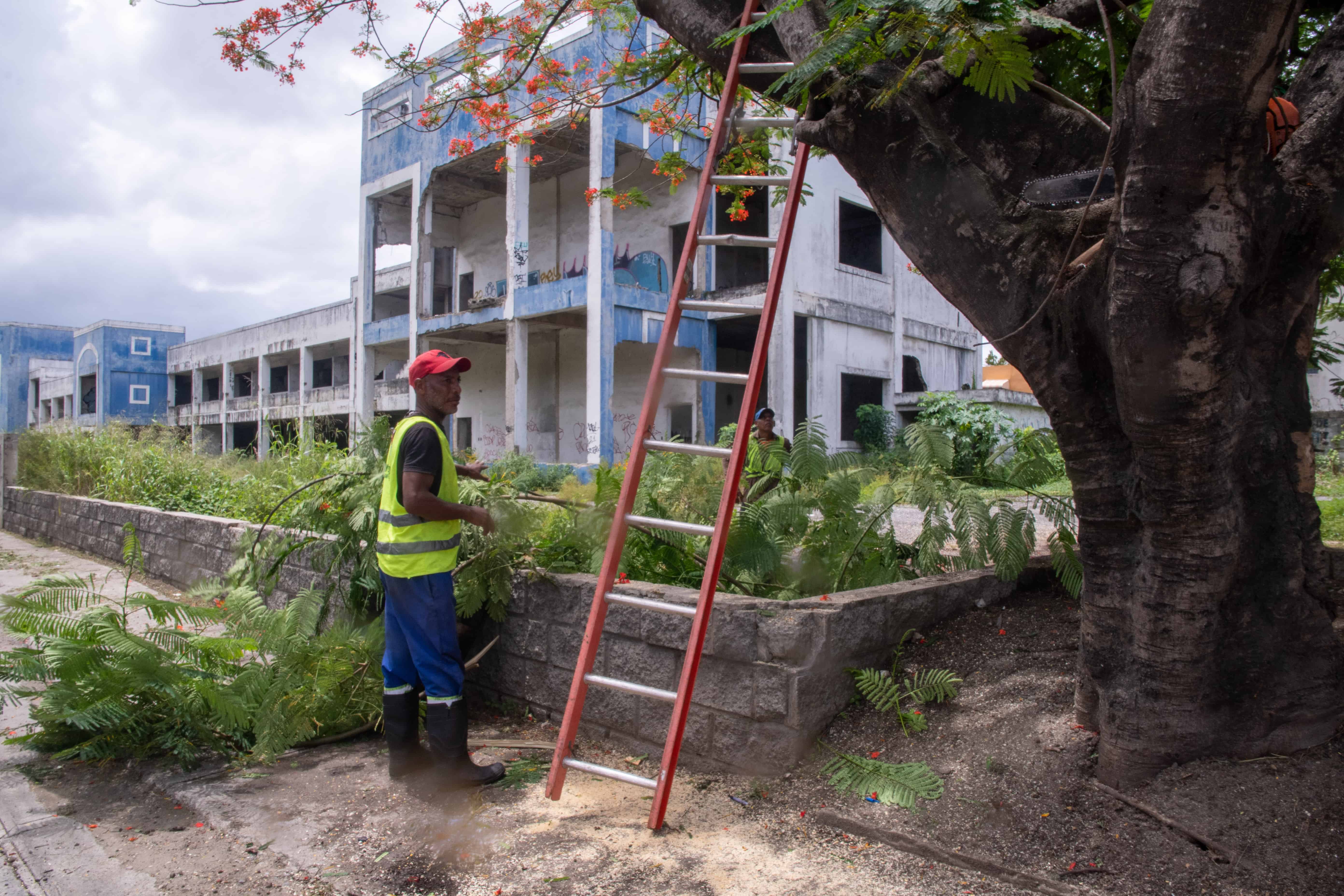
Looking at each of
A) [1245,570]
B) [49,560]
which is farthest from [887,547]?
[49,560]

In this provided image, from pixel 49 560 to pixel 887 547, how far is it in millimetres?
11125

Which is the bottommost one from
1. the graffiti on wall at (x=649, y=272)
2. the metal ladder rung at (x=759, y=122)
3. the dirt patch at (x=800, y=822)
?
the dirt patch at (x=800, y=822)

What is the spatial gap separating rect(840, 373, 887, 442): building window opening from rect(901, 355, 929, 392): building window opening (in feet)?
3.36

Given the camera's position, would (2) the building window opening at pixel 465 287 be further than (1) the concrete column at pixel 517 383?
Yes

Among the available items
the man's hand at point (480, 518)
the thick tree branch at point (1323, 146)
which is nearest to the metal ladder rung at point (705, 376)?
the man's hand at point (480, 518)

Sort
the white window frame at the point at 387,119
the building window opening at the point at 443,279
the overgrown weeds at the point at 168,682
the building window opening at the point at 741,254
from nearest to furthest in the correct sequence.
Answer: the overgrown weeds at the point at 168,682
the building window opening at the point at 741,254
the white window frame at the point at 387,119
the building window opening at the point at 443,279

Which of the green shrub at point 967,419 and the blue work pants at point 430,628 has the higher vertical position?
the green shrub at point 967,419

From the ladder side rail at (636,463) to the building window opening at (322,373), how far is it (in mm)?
32959

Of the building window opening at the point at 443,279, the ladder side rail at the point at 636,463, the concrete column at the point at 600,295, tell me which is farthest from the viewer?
the building window opening at the point at 443,279

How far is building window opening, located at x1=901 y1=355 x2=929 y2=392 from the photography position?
19484 millimetres

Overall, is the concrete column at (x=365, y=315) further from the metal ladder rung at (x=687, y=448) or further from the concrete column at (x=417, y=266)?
the metal ladder rung at (x=687, y=448)

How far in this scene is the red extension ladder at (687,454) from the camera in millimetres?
3137

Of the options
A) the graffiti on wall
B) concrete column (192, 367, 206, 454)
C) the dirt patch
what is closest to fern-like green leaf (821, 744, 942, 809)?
the dirt patch

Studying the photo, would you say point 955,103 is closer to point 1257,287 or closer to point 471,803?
point 1257,287
